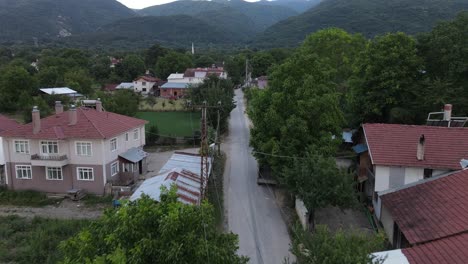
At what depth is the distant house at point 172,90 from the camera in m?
74.9

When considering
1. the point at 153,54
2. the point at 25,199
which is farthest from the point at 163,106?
the point at 153,54

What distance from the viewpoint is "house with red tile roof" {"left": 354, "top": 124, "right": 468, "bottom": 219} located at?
19.4 metres

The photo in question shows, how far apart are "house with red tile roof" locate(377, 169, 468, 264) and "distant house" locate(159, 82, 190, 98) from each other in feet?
195

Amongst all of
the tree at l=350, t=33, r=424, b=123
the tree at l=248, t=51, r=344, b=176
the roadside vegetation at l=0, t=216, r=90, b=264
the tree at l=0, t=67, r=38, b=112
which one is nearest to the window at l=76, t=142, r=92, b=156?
the roadside vegetation at l=0, t=216, r=90, b=264

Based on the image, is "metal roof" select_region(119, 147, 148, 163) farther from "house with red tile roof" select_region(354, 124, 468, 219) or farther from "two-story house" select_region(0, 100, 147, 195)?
"house with red tile roof" select_region(354, 124, 468, 219)

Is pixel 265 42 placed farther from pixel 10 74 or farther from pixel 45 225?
pixel 45 225

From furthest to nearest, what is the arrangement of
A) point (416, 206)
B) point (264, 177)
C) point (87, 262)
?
point (264, 177), point (416, 206), point (87, 262)

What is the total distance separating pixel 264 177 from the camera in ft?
90.5

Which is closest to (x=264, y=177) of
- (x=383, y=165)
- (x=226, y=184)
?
(x=226, y=184)

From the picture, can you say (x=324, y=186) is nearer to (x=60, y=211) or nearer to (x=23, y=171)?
(x=60, y=211)

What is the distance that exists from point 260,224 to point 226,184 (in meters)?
6.56

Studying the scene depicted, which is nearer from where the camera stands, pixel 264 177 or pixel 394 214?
pixel 394 214

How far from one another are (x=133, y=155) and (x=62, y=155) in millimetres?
4713

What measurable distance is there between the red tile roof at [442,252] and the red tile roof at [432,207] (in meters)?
0.49
